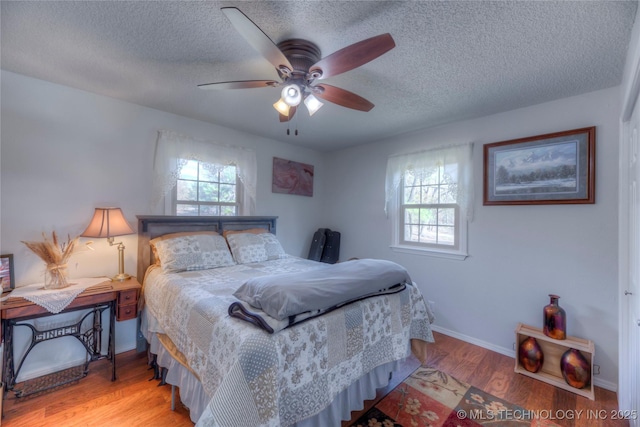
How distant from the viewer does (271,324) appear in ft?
4.01

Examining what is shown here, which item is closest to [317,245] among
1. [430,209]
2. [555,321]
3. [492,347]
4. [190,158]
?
[430,209]

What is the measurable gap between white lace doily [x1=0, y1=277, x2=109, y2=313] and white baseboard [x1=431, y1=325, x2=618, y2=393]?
3.44 metres

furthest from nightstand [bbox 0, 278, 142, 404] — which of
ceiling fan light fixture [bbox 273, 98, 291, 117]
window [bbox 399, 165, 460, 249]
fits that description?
window [bbox 399, 165, 460, 249]

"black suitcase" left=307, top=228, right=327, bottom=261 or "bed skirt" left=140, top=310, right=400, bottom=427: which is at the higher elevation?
"black suitcase" left=307, top=228, right=327, bottom=261

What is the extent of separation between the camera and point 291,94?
5.40ft

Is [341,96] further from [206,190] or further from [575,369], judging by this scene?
[575,369]

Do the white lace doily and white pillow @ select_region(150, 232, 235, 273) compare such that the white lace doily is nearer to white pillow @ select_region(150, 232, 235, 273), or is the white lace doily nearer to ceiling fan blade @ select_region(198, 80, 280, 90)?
white pillow @ select_region(150, 232, 235, 273)

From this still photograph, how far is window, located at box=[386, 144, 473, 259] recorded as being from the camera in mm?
2893

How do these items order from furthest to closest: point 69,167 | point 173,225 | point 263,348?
1. point 173,225
2. point 69,167
3. point 263,348

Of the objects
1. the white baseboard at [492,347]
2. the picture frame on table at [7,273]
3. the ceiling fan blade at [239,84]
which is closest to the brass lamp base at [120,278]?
the picture frame on table at [7,273]

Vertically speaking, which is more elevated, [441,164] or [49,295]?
[441,164]

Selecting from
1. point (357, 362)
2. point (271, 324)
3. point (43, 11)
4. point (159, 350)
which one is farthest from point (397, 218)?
point (43, 11)

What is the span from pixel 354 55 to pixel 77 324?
2.80 m

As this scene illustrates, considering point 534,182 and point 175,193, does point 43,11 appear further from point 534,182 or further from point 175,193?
point 534,182
